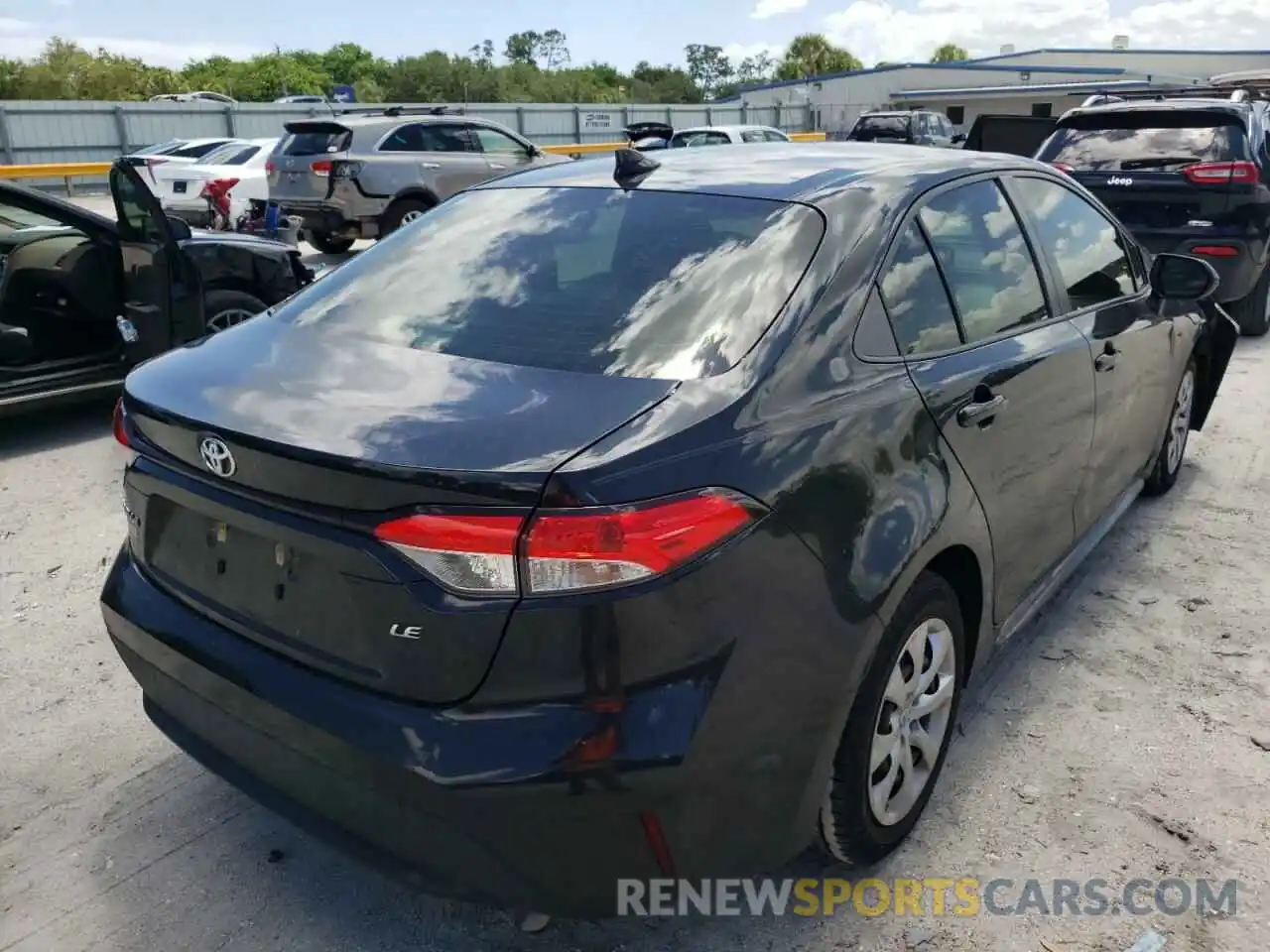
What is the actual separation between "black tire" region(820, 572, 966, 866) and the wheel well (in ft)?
0.16

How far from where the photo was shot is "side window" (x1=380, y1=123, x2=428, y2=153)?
12875 mm

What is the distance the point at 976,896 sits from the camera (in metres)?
2.50

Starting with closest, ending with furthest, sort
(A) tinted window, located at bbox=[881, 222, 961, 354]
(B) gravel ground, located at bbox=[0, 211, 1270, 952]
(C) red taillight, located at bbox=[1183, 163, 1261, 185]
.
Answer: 1. (B) gravel ground, located at bbox=[0, 211, 1270, 952]
2. (A) tinted window, located at bbox=[881, 222, 961, 354]
3. (C) red taillight, located at bbox=[1183, 163, 1261, 185]

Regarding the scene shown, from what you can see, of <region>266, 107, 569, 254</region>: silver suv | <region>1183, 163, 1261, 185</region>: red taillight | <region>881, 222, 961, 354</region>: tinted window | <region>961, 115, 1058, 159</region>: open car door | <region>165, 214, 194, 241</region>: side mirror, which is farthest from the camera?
<region>266, 107, 569, 254</region>: silver suv

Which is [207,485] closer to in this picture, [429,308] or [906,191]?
[429,308]


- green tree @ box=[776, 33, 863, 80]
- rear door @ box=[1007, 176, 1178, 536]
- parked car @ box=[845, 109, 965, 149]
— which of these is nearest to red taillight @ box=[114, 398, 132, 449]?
rear door @ box=[1007, 176, 1178, 536]

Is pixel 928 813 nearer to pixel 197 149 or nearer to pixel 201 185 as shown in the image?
pixel 201 185

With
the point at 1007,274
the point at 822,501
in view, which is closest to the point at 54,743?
the point at 822,501

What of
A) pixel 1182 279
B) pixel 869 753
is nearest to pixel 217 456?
pixel 869 753

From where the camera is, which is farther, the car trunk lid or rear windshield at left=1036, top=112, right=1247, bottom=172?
rear windshield at left=1036, top=112, right=1247, bottom=172

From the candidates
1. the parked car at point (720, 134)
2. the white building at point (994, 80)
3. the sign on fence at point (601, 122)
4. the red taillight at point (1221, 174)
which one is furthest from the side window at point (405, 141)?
the white building at point (994, 80)

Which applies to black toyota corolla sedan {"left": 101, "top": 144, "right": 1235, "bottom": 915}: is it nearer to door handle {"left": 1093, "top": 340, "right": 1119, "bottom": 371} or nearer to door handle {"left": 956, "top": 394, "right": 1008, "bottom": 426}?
door handle {"left": 956, "top": 394, "right": 1008, "bottom": 426}

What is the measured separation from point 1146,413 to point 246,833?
11.9 ft

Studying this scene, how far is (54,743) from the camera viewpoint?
10.2ft
